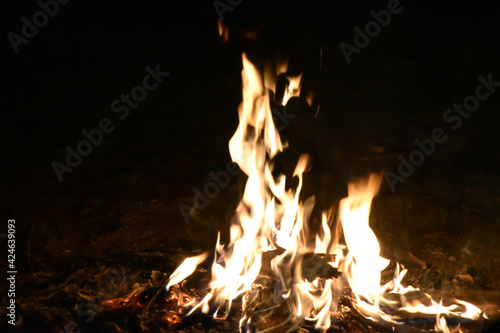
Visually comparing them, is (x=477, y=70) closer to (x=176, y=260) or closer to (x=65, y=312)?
(x=176, y=260)

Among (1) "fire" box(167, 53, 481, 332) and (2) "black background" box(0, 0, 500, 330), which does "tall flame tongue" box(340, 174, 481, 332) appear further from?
(2) "black background" box(0, 0, 500, 330)

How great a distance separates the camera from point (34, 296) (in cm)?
271

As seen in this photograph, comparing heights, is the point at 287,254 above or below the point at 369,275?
above

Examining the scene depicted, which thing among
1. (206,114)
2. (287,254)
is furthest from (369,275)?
(206,114)

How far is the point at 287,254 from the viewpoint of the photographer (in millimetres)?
2697

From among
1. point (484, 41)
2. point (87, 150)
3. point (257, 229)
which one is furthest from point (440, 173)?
point (87, 150)

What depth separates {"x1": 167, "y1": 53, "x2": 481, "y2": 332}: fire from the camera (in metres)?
2.48

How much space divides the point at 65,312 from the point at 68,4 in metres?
2.18

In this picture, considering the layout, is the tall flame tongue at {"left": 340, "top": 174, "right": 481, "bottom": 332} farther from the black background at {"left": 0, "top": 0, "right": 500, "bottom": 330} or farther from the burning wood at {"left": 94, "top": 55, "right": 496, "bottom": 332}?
the black background at {"left": 0, "top": 0, "right": 500, "bottom": 330}

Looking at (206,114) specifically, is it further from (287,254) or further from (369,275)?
(369,275)

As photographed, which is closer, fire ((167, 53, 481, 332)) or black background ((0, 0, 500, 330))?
fire ((167, 53, 481, 332))

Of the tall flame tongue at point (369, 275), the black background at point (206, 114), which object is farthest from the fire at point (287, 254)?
the black background at point (206, 114)

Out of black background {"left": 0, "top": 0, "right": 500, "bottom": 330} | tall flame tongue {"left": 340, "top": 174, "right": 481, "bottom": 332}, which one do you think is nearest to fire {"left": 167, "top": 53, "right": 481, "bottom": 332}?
tall flame tongue {"left": 340, "top": 174, "right": 481, "bottom": 332}

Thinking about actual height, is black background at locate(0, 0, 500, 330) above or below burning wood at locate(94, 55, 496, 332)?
above
